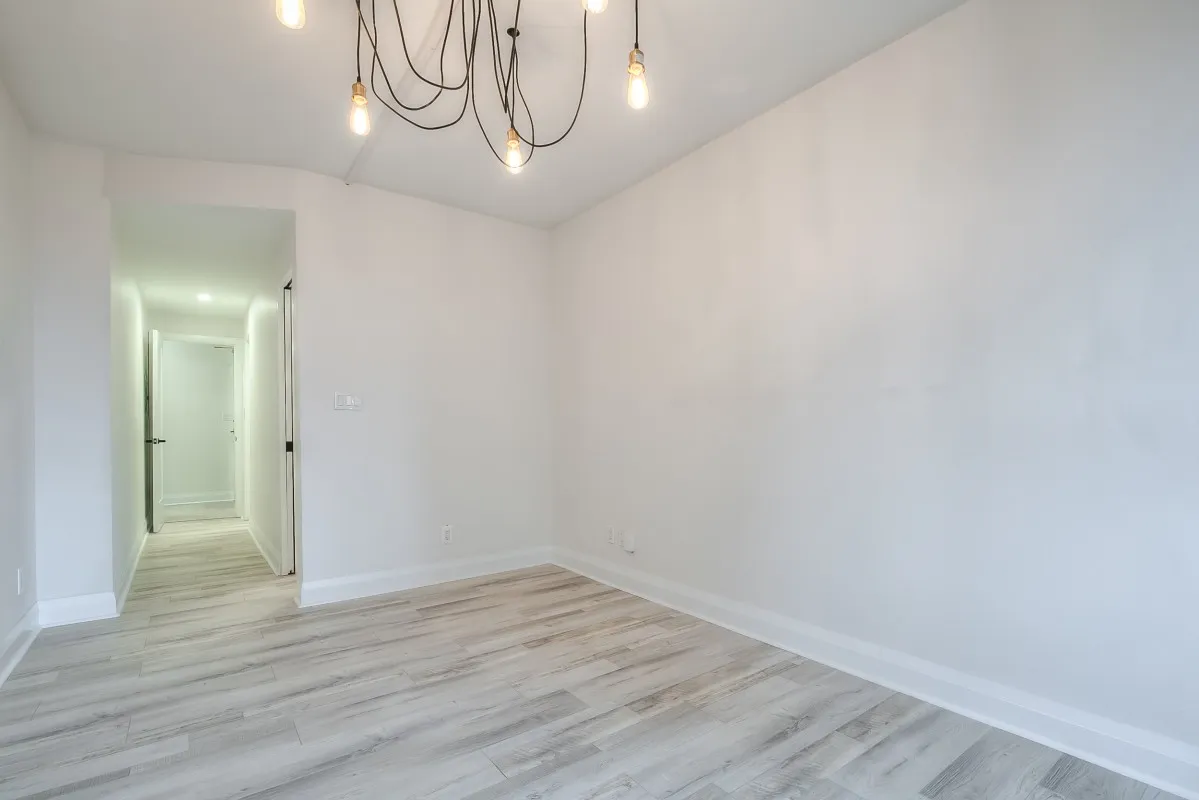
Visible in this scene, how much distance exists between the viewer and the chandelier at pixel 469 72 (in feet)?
6.49

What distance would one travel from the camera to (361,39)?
2.34m

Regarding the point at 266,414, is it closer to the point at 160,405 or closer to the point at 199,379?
the point at 160,405

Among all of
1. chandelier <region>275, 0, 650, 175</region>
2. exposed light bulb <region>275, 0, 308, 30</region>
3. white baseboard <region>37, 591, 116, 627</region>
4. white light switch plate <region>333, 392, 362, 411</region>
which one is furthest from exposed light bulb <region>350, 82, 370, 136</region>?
white baseboard <region>37, 591, 116, 627</region>

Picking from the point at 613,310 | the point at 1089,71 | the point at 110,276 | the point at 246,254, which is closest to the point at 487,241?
the point at 613,310

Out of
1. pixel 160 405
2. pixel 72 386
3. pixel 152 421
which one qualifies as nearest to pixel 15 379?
pixel 72 386

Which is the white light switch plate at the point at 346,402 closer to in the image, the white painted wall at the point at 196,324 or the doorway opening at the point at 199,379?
the doorway opening at the point at 199,379

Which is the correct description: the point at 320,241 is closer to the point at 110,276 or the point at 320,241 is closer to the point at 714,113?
the point at 110,276

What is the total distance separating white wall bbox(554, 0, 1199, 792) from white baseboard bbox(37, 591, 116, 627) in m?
3.23

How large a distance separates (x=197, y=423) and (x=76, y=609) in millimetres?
5919

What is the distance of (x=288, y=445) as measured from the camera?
438 cm

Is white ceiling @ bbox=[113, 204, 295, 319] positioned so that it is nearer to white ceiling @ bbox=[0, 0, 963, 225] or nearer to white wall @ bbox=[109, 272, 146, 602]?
white wall @ bbox=[109, 272, 146, 602]

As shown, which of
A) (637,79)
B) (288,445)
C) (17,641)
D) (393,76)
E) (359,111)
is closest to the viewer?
(637,79)

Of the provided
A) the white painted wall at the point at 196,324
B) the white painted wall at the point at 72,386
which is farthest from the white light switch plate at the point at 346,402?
the white painted wall at the point at 196,324

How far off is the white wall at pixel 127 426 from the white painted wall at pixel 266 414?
0.89 metres
